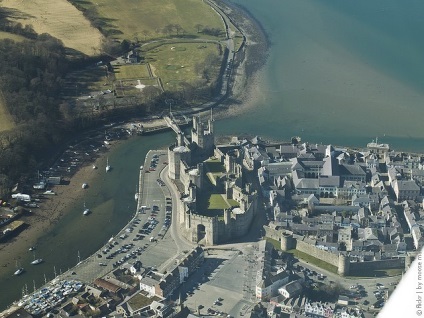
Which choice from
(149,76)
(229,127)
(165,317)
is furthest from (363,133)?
(165,317)

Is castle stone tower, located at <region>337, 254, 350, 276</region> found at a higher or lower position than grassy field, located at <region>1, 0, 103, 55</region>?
lower

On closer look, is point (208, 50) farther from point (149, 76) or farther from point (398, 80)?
point (398, 80)

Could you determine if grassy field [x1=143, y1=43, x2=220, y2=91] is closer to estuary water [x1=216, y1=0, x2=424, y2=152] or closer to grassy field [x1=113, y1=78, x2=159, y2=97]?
grassy field [x1=113, y1=78, x2=159, y2=97]

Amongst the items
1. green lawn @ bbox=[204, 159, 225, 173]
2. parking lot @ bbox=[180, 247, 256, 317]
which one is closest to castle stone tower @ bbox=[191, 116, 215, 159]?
green lawn @ bbox=[204, 159, 225, 173]

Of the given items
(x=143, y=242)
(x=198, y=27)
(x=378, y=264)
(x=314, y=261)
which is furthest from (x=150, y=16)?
(x=378, y=264)

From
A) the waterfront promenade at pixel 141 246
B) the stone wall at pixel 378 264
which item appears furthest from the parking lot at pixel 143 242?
the stone wall at pixel 378 264

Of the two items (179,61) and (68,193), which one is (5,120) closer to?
(68,193)
